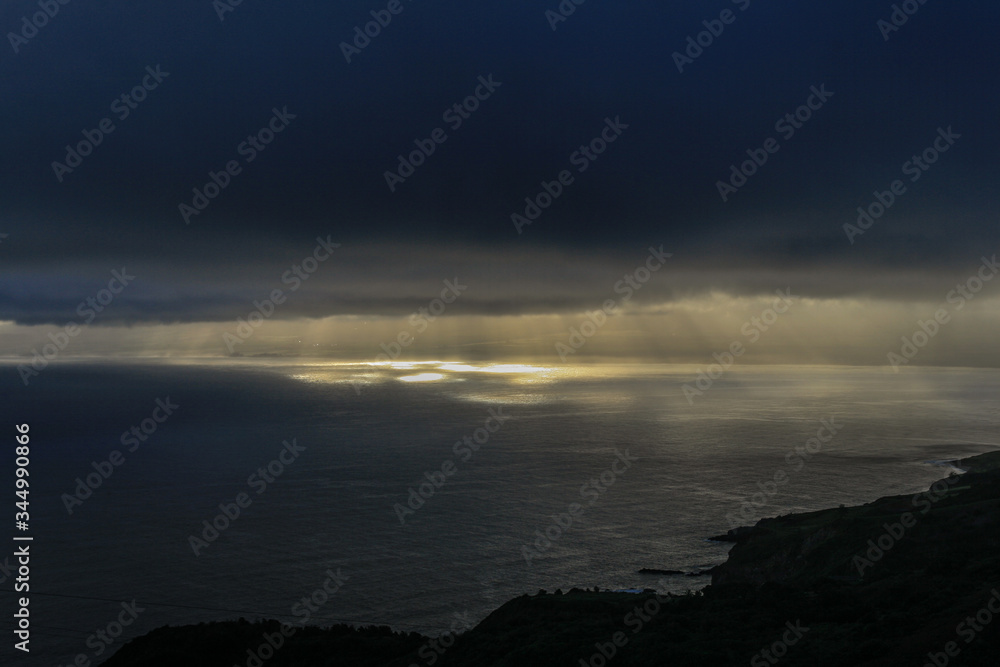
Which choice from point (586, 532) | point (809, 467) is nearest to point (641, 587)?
point (586, 532)

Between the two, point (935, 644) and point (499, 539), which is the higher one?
point (935, 644)

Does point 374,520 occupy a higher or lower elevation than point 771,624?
lower

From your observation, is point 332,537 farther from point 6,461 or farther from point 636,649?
point 6,461

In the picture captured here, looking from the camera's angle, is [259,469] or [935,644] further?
[259,469]

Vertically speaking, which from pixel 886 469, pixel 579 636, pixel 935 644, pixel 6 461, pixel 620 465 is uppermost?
pixel 935 644

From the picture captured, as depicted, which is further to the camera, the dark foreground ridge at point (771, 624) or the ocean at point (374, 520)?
the ocean at point (374, 520)

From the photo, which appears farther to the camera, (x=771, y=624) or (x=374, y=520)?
(x=374, y=520)

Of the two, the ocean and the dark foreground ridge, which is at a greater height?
the dark foreground ridge

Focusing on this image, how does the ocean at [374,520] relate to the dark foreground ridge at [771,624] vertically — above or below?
below
